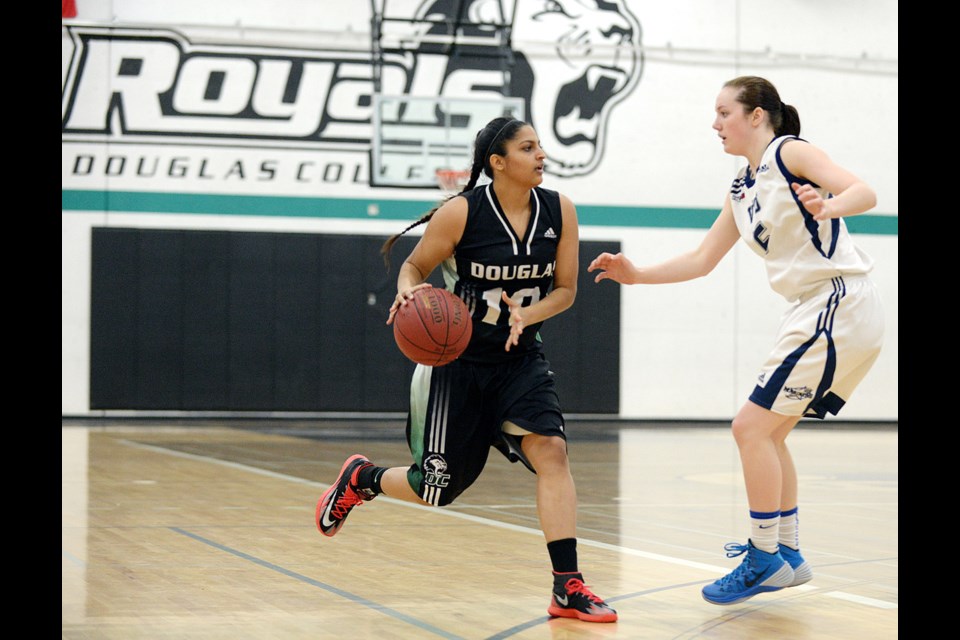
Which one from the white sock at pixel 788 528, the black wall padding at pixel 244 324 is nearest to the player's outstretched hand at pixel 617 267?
the white sock at pixel 788 528

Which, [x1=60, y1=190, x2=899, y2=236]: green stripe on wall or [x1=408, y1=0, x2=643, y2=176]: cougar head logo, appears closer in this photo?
[x1=60, y1=190, x2=899, y2=236]: green stripe on wall

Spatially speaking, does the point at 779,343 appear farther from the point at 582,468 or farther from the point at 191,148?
the point at 191,148

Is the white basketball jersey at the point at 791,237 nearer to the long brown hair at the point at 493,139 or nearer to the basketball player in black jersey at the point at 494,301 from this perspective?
the basketball player in black jersey at the point at 494,301

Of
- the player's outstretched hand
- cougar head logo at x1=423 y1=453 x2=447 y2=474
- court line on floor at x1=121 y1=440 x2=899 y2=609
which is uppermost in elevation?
the player's outstretched hand

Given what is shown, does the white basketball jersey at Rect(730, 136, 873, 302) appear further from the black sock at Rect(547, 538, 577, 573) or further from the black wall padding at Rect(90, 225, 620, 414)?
the black wall padding at Rect(90, 225, 620, 414)

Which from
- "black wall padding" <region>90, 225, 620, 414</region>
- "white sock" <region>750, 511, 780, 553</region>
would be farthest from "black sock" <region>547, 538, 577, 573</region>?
"black wall padding" <region>90, 225, 620, 414</region>

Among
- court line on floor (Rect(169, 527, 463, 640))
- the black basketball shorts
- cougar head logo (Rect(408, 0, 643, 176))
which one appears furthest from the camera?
cougar head logo (Rect(408, 0, 643, 176))

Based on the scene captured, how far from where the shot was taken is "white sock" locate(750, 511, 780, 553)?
4.31 m

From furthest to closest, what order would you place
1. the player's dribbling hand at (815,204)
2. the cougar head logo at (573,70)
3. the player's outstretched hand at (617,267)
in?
1. the cougar head logo at (573,70)
2. the player's outstretched hand at (617,267)
3. the player's dribbling hand at (815,204)

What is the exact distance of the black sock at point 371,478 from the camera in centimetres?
493

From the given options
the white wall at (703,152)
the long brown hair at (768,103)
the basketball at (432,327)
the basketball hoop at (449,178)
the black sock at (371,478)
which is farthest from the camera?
the white wall at (703,152)

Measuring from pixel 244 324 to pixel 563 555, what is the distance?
12739 millimetres

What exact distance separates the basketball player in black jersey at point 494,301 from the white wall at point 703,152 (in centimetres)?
1234

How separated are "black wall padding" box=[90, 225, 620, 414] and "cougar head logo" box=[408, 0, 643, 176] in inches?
66.0
